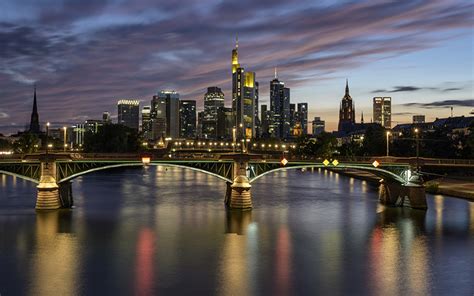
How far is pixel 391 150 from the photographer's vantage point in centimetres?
12438

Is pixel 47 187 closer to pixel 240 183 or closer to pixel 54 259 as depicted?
pixel 54 259

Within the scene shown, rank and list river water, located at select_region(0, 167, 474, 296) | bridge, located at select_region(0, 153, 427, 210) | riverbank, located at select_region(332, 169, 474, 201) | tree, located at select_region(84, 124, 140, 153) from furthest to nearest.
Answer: tree, located at select_region(84, 124, 140, 153), riverbank, located at select_region(332, 169, 474, 201), bridge, located at select_region(0, 153, 427, 210), river water, located at select_region(0, 167, 474, 296)

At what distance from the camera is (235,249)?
152 ft

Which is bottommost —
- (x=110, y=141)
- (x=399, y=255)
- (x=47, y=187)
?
(x=399, y=255)

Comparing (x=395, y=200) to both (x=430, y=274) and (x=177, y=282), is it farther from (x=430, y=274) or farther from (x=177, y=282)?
(x=177, y=282)

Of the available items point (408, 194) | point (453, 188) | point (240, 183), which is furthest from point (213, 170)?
point (453, 188)

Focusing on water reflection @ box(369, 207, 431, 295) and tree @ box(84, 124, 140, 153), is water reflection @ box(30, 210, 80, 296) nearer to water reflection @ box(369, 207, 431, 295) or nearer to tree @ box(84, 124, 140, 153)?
water reflection @ box(369, 207, 431, 295)

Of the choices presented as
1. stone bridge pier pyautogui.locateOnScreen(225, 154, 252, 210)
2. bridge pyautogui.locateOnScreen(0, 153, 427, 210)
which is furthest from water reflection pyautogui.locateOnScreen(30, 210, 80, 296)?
stone bridge pier pyautogui.locateOnScreen(225, 154, 252, 210)

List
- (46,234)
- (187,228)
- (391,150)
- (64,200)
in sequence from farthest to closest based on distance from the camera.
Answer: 1. (391,150)
2. (64,200)
3. (187,228)
4. (46,234)

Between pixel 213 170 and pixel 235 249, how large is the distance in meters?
21.9

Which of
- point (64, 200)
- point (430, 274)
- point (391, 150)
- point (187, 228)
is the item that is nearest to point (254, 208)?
point (187, 228)

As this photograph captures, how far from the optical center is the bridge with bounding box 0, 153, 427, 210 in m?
62.7

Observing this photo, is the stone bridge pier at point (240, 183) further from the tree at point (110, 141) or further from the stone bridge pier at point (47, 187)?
the tree at point (110, 141)

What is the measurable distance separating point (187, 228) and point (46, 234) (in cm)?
1373
